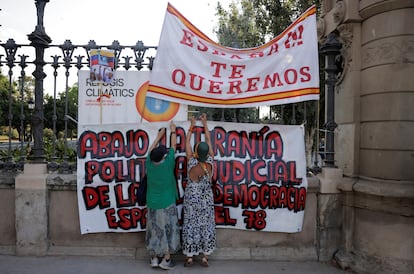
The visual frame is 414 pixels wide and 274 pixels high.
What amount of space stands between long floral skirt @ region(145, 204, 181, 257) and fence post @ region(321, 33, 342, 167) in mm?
2332

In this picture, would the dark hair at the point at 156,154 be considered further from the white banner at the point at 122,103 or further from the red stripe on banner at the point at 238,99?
the red stripe on banner at the point at 238,99

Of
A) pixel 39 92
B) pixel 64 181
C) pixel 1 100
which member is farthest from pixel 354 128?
pixel 1 100

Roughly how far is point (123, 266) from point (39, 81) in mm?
2880

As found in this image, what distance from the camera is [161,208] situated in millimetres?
4199

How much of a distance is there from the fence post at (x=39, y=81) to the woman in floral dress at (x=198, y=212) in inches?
87.6

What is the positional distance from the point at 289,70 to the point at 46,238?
13.6ft

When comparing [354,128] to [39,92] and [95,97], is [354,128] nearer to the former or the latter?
[95,97]

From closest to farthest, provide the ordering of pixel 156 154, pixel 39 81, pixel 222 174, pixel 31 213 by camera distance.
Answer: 1. pixel 156 154
2. pixel 31 213
3. pixel 222 174
4. pixel 39 81

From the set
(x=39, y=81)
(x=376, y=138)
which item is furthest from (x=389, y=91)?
(x=39, y=81)

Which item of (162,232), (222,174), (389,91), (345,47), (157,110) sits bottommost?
(162,232)

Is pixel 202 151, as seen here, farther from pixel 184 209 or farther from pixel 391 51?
pixel 391 51

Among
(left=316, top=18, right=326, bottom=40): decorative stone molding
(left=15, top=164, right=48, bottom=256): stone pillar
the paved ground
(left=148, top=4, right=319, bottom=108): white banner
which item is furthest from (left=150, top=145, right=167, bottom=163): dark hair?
(left=316, top=18, right=326, bottom=40): decorative stone molding

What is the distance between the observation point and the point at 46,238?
4633 millimetres

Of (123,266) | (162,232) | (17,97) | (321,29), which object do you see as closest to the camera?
(162,232)
